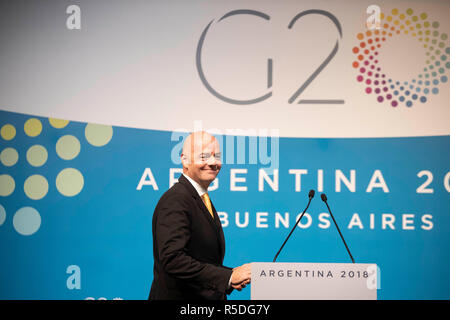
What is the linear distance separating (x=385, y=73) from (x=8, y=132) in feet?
9.53

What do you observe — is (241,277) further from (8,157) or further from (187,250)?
(8,157)

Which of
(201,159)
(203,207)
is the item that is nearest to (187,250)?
(203,207)

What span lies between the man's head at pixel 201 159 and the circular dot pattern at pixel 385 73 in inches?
65.3

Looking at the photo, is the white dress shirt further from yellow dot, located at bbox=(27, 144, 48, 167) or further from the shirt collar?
yellow dot, located at bbox=(27, 144, 48, 167)

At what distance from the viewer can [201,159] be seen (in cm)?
225

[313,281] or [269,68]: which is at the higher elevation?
[269,68]

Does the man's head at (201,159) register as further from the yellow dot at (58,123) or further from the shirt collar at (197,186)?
the yellow dot at (58,123)

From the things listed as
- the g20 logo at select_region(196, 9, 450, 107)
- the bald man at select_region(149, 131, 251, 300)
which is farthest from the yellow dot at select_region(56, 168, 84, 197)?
the g20 logo at select_region(196, 9, 450, 107)

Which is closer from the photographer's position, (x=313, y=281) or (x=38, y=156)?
(x=313, y=281)

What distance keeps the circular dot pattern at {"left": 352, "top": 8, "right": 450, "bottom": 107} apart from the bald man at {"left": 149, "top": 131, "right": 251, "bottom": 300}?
1.69m

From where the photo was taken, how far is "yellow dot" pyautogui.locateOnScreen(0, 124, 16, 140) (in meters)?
3.48

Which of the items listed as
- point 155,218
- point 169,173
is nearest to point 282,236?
point 169,173

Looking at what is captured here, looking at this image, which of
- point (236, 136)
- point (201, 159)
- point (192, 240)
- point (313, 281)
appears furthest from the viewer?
A: point (236, 136)

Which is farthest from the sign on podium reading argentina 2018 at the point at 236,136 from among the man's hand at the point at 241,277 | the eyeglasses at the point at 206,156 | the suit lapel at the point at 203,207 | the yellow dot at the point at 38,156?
the man's hand at the point at 241,277
